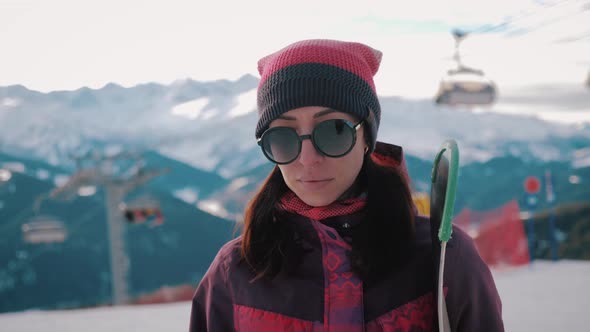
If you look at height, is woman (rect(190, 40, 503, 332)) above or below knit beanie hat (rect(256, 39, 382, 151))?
below

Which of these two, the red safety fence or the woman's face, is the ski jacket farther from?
the red safety fence

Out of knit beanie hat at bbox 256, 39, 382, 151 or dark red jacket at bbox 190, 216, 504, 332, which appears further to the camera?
knit beanie hat at bbox 256, 39, 382, 151

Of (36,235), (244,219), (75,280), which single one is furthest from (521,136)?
(244,219)

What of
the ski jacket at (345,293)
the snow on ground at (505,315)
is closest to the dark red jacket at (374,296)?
the ski jacket at (345,293)

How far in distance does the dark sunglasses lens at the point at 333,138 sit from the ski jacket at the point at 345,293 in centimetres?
16

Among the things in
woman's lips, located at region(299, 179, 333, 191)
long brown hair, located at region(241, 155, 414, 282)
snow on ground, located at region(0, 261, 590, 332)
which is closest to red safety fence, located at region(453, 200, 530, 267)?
snow on ground, located at region(0, 261, 590, 332)

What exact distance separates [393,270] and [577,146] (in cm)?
7161

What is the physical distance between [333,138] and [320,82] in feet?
0.41

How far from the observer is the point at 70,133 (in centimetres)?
2578

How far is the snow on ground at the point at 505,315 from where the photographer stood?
3.79 m

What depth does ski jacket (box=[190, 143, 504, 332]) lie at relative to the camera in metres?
0.97

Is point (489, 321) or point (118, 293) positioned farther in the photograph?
point (118, 293)

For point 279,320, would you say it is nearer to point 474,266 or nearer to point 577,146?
point 474,266

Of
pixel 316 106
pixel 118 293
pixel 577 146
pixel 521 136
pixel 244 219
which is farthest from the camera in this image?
pixel 521 136
